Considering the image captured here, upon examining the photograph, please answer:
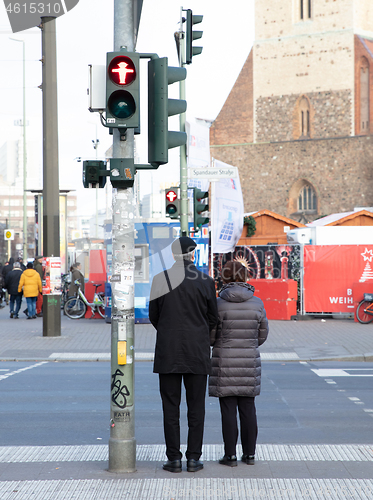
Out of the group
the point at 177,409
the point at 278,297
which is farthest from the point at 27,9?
the point at 278,297

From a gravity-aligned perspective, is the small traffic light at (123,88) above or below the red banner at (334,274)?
above

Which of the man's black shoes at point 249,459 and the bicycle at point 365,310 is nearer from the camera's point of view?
the man's black shoes at point 249,459

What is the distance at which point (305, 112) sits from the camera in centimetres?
5312

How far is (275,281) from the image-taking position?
19.0 metres

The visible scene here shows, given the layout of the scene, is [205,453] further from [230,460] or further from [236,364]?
[236,364]

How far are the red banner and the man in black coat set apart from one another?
1388cm

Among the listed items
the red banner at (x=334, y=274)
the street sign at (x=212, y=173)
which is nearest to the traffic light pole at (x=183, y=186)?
the street sign at (x=212, y=173)

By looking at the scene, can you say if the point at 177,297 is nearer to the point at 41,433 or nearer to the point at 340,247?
the point at 41,433

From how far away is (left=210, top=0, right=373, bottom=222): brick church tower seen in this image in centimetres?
5125

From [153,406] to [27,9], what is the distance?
16.8 feet

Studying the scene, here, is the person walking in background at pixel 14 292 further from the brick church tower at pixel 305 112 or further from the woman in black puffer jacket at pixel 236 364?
the brick church tower at pixel 305 112

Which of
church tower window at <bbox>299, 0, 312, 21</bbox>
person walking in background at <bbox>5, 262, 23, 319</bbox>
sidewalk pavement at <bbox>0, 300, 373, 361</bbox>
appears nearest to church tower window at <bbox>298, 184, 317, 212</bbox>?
church tower window at <bbox>299, 0, 312, 21</bbox>

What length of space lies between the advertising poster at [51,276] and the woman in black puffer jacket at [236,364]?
10040mm

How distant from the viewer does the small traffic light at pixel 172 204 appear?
53.0 ft
